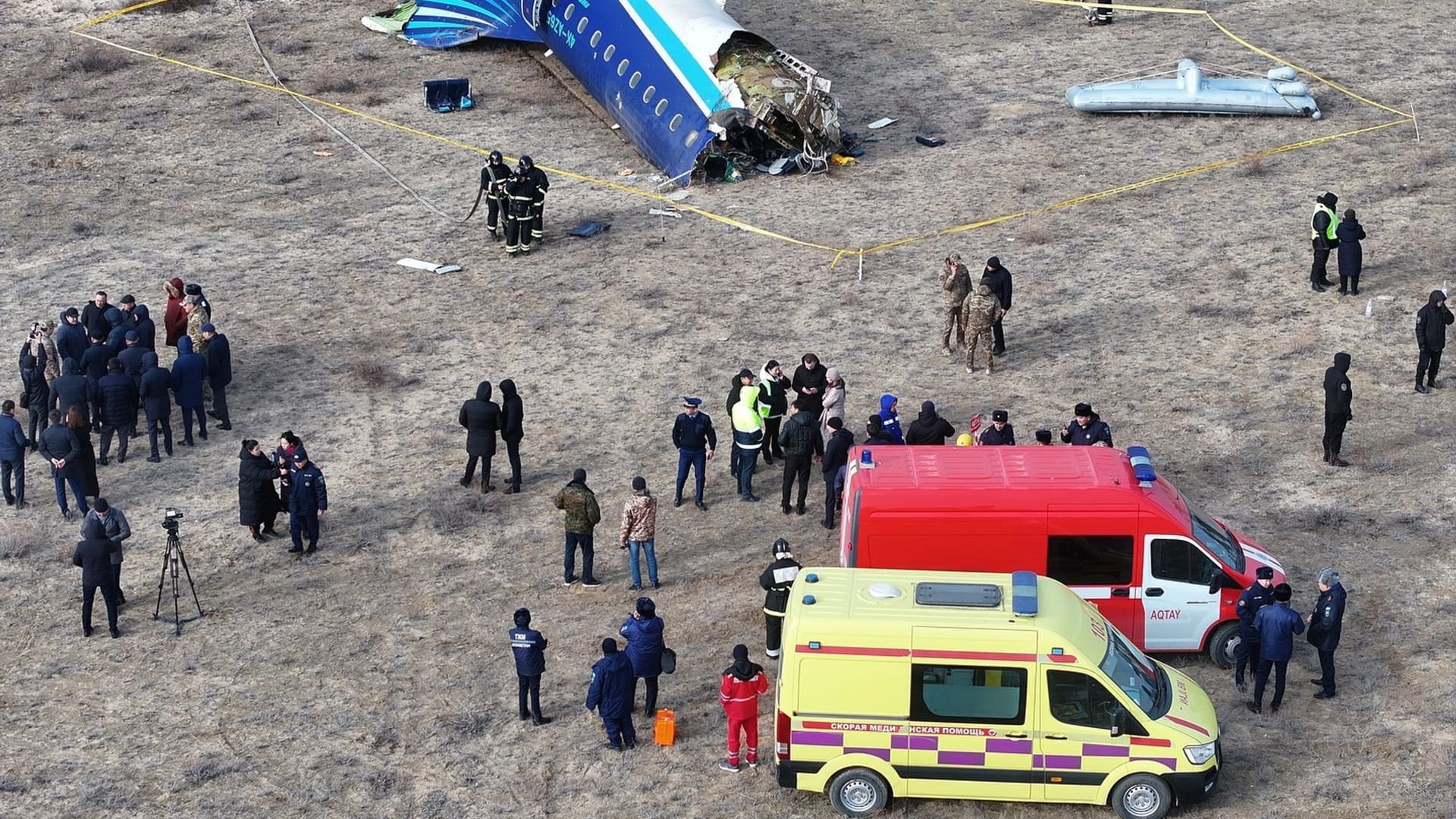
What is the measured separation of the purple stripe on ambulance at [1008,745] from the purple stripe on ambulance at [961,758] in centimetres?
12

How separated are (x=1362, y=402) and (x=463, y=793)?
14391mm

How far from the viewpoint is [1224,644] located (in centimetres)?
1816

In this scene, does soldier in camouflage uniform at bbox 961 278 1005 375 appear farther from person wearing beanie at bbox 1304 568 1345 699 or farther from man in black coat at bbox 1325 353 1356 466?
person wearing beanie at bbox 1304 568 1345 699

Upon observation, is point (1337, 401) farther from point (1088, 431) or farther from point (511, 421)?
point (511, 421)

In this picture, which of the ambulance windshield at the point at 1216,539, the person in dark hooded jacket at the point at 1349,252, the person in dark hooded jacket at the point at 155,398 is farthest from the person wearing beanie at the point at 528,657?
the person in dark hooded jacket at the point at 1349,252

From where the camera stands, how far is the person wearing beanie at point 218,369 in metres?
24.0

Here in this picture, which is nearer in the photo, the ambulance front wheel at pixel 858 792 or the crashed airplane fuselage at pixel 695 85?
the ambulance front wheel at pixel 858 792

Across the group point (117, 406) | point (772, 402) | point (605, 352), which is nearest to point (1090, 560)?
point (772, 402)

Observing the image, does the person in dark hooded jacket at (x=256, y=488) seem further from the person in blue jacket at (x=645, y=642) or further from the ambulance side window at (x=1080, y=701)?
the ambulance side window at (x=1080, y=701)

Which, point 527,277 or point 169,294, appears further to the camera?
point 527,277

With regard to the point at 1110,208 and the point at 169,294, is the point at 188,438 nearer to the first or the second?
the point at 169,294

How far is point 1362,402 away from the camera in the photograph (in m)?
24.1

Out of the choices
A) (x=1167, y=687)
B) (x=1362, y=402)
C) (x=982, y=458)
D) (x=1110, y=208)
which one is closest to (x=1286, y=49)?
(x=1110, y=208)

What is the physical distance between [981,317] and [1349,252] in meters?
6.45
